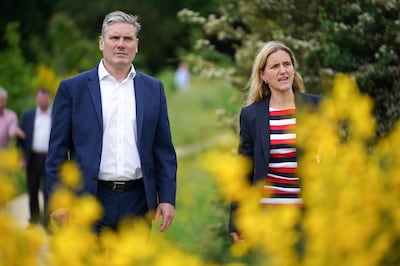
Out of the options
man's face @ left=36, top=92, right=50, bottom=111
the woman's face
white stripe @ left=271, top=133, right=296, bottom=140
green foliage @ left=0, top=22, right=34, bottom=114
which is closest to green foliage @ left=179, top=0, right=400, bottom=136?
the woman's face

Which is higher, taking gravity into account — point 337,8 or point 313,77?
point 337,8

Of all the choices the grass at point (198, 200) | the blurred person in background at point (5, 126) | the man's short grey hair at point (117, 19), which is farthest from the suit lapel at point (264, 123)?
the blurred person in background at point (5, 126)

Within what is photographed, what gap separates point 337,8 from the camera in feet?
24.0

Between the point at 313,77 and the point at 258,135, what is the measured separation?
2687 millimetres

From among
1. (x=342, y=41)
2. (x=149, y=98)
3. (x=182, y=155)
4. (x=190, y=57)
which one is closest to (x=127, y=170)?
(x=149, y=98)

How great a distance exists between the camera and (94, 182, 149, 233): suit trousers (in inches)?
192

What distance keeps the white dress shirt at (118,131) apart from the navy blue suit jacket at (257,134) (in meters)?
0.60

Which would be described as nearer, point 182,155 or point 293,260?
point 293,260

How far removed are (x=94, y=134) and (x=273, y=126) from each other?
0.97m

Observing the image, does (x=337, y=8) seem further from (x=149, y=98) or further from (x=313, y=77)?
(x=149, y=98)

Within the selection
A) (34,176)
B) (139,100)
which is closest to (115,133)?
(139,100)

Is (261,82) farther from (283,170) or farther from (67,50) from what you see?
(67,50)

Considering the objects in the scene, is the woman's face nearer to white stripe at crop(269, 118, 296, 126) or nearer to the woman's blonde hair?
the woman's blonde hair

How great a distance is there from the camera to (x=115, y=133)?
4.88 metres
